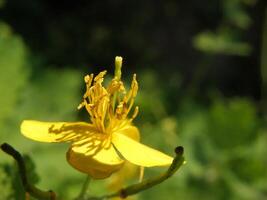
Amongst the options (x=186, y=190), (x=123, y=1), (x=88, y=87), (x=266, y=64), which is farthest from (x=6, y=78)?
(x=123, y=1)

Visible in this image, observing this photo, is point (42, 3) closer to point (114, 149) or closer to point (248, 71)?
point (248, 71)

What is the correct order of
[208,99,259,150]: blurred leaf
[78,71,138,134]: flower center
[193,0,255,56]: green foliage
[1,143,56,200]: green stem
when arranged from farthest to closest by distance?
1. [193,0,255,56]: green foliage
2. [208,99,259,150]: blurred leaf
3. [78,71,138,134]: flower center
4. [1,143,56,200]: green stem

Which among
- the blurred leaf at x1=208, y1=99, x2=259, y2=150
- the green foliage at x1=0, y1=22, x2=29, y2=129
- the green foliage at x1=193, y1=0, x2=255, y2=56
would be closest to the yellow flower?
the green foliage at x1=0, y1=22, x2=29, y2=129

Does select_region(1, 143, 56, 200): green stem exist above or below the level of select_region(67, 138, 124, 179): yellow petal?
below

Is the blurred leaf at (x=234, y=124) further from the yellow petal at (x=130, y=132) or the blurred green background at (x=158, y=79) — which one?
Answer: the yellow petal at (x=130, y=132)

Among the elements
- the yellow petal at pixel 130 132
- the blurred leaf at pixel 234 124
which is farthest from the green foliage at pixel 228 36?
the yellow petal at pixel 130 132

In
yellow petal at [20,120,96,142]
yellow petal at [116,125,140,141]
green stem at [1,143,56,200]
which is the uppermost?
yellow petal at [116,125,140,141]

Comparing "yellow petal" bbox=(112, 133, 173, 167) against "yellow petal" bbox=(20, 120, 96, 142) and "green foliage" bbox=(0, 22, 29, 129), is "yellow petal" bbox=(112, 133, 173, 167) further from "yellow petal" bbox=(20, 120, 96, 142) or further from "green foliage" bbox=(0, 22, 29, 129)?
"green foliage" bbox=(0, 22, 29, 129)

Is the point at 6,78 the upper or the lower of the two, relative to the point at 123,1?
lower
